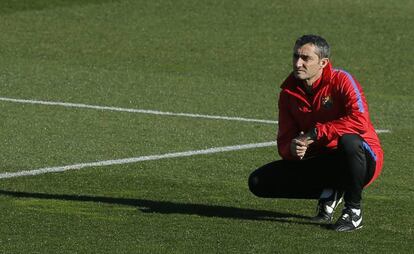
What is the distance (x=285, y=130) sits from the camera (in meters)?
10.7

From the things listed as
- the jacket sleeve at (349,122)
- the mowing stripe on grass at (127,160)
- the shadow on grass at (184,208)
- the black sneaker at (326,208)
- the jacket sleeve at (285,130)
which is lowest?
the mowing stripe on grass at (127,160)

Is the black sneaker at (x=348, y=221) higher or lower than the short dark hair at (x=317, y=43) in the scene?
lower

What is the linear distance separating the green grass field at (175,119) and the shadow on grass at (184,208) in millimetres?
15

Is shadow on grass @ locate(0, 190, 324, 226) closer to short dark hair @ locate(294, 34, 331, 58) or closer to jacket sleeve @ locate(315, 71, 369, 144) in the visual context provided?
jacket sleeve @ locate(315, 71, 369, 144)

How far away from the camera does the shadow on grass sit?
35.7 feet

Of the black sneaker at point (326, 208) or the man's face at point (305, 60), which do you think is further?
the black sneaker at point (326, 208)

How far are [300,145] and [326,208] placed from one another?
0.64 meters

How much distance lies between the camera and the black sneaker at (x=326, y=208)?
35.2ft

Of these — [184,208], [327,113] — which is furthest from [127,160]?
[327,113]

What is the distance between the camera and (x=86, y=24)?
24062 mm

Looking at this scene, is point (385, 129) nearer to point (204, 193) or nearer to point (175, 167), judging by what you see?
point (175, 167)

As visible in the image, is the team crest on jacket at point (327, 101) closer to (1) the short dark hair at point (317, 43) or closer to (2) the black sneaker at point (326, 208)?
(1) the short dark hair at point (317, 43)

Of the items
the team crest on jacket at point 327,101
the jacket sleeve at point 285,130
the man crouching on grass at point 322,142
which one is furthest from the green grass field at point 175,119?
the team crest on jacket at point 327,101

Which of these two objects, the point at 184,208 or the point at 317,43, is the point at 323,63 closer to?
the point at 317,43
